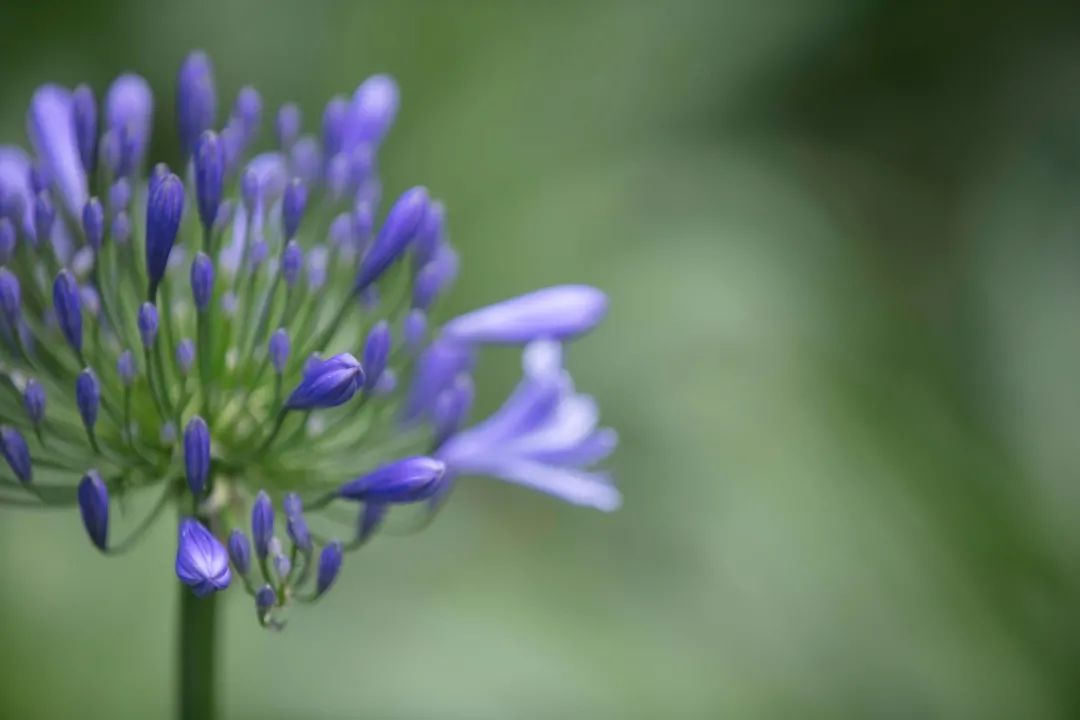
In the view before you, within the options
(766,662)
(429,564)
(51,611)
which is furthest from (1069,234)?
(51,611)

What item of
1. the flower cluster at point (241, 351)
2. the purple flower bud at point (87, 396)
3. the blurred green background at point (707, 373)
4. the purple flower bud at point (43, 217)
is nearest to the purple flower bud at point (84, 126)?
the flower cluster at point (241, 351)

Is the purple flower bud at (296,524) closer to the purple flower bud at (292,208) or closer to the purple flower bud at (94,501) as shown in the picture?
the purple flower bud at (94,501)

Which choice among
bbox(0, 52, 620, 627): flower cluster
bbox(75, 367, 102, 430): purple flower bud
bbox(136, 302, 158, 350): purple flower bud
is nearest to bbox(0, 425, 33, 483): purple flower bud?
bbox(0, 52, 620, 627): flower cluster

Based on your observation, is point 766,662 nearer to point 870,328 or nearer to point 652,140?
point 870,328

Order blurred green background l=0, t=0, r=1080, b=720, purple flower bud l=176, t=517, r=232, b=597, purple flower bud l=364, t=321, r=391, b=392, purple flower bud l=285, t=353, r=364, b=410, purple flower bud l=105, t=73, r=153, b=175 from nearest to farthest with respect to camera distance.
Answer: purple flower bud l=176, t=517, r=232, b=597 → purple flower bud l=285, t=353, r=364, b=410 → purple flower bud l=364, t=321, r=391, b=392 → purple flower bud l=105, t=73, r=153, b=175 → blurred green background l=0, t=0, r=1080, b=720

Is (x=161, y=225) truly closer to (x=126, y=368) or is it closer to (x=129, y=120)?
(x=126, y=368)

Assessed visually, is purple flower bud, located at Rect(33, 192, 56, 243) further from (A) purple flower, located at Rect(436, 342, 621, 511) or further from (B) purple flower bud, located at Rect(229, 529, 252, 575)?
(A) purple flower, located at Rect(436, 342, 621, 511)

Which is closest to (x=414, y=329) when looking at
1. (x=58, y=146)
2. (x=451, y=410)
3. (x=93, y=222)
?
(x=451, y=410)
